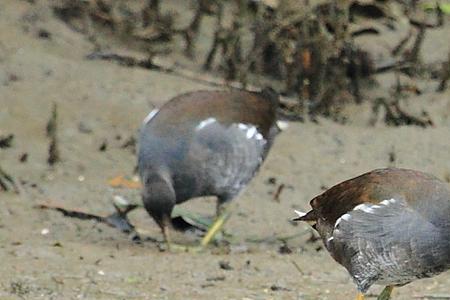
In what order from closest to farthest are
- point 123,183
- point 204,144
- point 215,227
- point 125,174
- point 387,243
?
point 387,243 < point 215,227 < point 204,144 < point 123,183 < point 125,174

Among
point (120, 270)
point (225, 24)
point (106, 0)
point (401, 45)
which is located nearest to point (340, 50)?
point (401, 45)

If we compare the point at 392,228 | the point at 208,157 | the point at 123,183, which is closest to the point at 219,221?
the point at 208,157

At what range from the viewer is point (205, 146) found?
8.51 m

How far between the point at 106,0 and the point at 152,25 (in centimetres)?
52

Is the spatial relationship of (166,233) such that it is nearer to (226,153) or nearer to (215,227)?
(215,227)

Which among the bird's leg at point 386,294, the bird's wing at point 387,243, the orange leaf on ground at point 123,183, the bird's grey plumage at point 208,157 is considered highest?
the bird's wing at point 387,243

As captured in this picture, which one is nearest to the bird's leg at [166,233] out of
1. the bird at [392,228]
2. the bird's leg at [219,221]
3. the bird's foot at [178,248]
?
the bird's foot at [178,248]

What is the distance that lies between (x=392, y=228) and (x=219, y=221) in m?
2.47

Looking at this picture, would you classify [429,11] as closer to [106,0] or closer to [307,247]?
[106,0]

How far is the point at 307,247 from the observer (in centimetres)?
→ 832

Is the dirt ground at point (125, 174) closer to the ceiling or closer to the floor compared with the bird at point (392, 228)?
closer to the floor

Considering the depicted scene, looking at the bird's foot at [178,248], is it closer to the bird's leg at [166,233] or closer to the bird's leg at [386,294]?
the bird's leg at [166,233]

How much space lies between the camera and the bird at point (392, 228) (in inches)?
239

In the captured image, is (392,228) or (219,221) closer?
(392,228)
